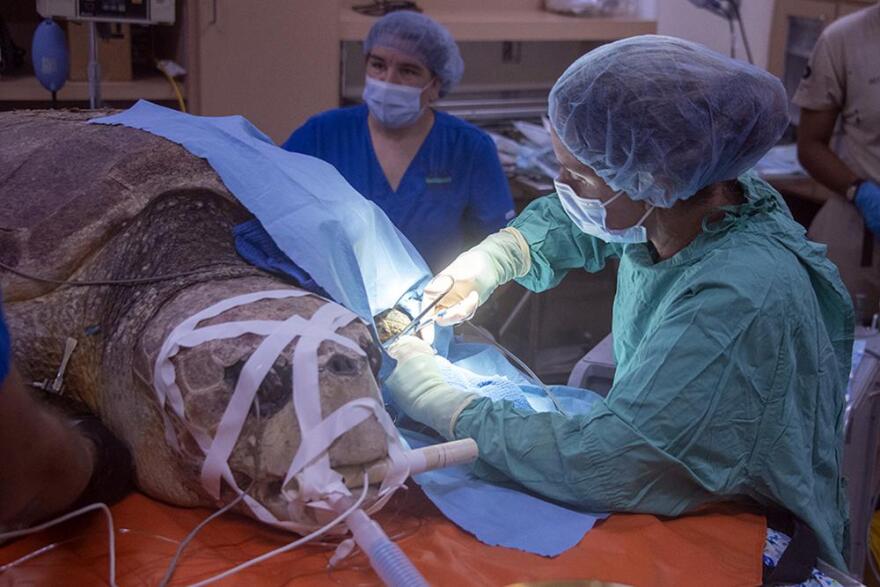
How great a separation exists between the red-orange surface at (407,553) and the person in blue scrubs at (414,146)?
146 cm

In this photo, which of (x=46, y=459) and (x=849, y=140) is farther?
(x=849, y=140)

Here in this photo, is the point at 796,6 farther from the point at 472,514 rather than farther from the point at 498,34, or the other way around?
the point at 472,514

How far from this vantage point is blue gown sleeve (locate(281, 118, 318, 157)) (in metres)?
2.68

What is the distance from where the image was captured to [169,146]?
156 centimetres

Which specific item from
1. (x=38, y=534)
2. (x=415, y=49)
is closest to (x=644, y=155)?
(x=38, y=534)

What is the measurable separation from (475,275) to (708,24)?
3.16m

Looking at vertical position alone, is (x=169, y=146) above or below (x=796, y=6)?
below

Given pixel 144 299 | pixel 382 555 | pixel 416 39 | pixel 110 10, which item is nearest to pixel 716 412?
pixel 382 555

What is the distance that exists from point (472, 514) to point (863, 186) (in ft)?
7.86

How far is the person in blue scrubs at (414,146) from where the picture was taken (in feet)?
8.76

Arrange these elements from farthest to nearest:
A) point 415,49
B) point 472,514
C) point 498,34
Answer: point 498,34 → point 415,49 → point 472,514

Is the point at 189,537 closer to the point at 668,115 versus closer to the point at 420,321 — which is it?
the point at 420,321

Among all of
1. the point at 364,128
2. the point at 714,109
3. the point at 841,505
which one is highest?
the point at 714,109

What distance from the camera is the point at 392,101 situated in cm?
265
